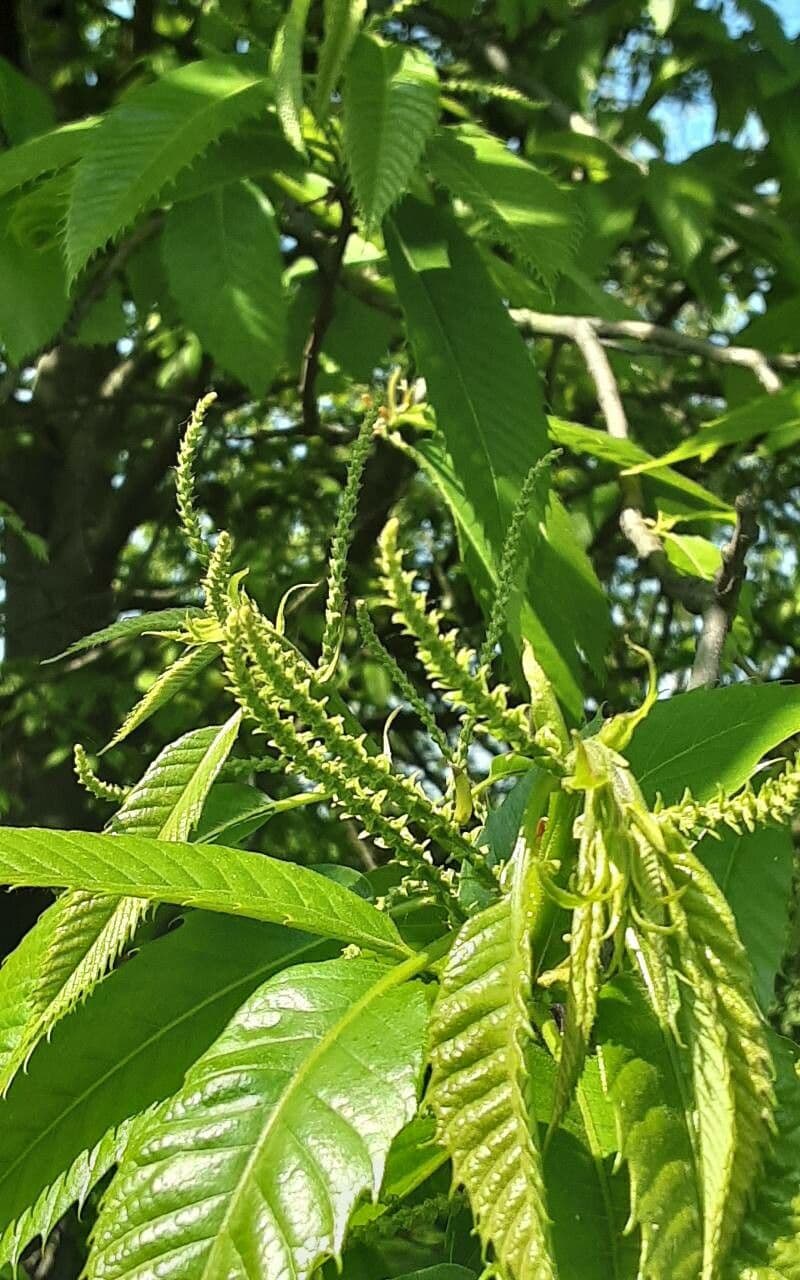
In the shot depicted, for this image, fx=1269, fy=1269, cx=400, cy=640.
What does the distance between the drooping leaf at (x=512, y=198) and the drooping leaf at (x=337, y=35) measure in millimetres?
101

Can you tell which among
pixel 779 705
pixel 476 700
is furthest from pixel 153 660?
pixel 476 700

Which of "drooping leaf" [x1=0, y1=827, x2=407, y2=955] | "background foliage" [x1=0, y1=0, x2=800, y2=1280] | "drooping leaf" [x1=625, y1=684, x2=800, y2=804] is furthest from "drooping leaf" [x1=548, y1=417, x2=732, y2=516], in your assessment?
"drooping leaf" [x1=0, y1=827, x2=407, y2=955]

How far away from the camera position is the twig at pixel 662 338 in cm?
120

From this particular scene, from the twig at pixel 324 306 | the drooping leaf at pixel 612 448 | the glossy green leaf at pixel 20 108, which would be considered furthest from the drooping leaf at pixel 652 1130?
the glossy green leaf at pixel 20 108

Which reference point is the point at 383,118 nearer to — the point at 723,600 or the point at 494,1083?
the point at 723,600

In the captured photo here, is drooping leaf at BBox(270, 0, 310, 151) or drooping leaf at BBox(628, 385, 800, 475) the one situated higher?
drooping leaf at BBox(270, 0, 310, 151)

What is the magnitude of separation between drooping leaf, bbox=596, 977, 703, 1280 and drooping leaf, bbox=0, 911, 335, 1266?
157mm

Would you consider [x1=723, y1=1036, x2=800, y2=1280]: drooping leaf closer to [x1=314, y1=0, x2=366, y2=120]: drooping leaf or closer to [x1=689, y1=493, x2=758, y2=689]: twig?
[x1=689, y1=493, x2=758, y2=689]: twig

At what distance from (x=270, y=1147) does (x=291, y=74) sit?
2.64 ft

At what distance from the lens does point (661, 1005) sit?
0.40 metres

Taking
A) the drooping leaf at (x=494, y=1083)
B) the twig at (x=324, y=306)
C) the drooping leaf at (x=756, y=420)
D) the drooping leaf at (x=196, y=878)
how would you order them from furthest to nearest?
1. the twig at (x=324, y=306)
2. the drooping leaf at (x=756, y=420)
3. the drooping leaf at (x=196, y=878)
4. the drooping leaf at (x=494, y=1083)

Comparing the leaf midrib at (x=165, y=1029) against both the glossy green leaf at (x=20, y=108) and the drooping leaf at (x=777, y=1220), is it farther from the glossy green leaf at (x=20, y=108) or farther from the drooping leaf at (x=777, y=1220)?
the glossy green leaf at (x=20, y=108)

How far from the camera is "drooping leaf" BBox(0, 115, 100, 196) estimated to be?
1.01 meters

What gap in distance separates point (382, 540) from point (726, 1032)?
7.5 inches
